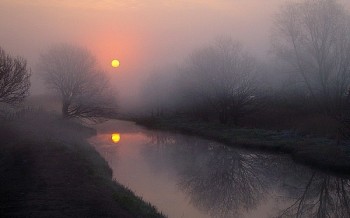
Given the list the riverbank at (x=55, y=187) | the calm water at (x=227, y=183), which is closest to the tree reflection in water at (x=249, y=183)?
the calm water at (x=227, y=183)

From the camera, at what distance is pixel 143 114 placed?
73.8 metres

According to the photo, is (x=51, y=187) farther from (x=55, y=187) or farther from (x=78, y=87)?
(x=78, y=87)

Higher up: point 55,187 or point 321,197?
point 55,187

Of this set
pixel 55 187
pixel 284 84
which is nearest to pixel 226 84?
pixel 284 84

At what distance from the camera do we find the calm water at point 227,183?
626 inches

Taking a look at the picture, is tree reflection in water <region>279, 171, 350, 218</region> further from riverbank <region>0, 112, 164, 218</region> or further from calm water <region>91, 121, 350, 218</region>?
riverbank <region>0, 112, 164, 218</region>

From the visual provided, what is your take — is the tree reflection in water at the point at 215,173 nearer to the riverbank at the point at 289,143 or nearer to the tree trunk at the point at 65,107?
the riverbank at the point at 289,143

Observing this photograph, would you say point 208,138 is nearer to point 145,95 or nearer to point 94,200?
point 94,200

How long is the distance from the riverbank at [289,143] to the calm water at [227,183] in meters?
0.88

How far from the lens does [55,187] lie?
533 inches

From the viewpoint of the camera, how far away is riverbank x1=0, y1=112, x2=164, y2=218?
11.1m

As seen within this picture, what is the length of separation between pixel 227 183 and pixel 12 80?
49.7 feet

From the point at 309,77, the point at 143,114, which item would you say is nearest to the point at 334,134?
the point at 309,77

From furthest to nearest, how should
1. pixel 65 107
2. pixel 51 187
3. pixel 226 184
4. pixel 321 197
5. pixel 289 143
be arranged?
pixel 65 107, pixel 289 143, pixel 226 184, pixel 321 197, pixel 51 187
